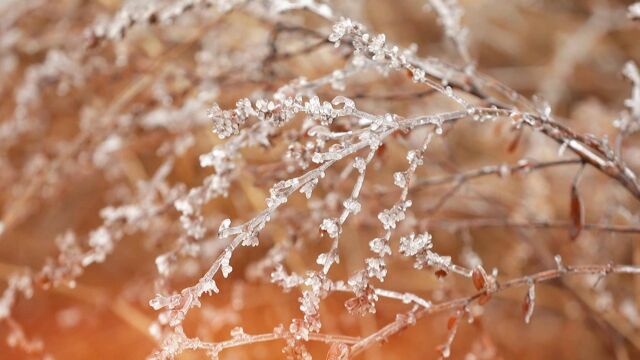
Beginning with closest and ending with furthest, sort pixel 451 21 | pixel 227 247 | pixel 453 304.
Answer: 1. pixel 227 247
2. pixel 453 304
3. pixel 451 21

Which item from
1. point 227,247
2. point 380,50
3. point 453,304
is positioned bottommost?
point 453,304

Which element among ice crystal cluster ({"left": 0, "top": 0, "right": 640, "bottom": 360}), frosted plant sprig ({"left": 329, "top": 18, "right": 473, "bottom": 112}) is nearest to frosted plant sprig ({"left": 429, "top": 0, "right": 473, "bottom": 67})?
ice crystal cluster ({"left": 0, "top": 0, "right": 640, "bottom": 360})

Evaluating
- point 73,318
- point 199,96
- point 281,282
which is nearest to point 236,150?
point 281,282

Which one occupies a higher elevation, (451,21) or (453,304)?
(451,21)

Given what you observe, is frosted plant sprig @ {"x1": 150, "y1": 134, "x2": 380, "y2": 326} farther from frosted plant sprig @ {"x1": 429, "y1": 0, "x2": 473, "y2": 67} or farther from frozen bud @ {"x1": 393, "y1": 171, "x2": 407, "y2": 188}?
frosted plant sprig @ {"x1": 429, "y1": 0, "x2": 473, "y2": 67}

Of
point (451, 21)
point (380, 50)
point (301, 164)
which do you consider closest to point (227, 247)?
point (301, 164)

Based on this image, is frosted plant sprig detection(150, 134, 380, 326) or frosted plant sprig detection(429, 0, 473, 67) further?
frosted plant sprig detection(429, 0, 473, 67)

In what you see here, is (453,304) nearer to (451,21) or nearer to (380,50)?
(380,50)

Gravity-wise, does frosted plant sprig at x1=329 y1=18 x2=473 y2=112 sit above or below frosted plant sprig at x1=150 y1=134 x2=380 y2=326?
above

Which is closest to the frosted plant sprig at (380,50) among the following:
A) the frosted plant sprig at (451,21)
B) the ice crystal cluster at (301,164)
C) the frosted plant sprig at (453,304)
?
the ice crystal cluster at (301,164)

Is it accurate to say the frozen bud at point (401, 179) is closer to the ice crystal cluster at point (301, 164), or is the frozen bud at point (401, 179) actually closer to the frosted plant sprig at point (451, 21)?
the ice crystal cluster at point (301, 164)
